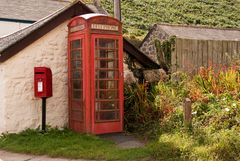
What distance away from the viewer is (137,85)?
456 inches

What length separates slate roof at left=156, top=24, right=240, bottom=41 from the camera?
19078 mm

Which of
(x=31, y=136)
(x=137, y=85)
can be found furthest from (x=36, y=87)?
(x=137, y=85)

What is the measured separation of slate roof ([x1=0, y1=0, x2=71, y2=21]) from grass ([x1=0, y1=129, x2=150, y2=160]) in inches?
333

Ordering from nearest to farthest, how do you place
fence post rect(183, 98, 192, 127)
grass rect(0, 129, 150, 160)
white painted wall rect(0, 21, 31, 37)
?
grass rect(0, 129, 150, 160) → fence post rect(183, 98, 192, 127) → white painted wall rect(0, 21, 31, 37)

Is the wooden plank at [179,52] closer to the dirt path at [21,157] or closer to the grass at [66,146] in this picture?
the grass at [66,146]

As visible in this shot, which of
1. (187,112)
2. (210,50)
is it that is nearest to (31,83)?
(187,112)

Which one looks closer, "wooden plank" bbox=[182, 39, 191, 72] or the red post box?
the red post box

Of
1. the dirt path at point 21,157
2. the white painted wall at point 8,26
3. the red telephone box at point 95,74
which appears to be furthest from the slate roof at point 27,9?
the dirt path at point 21,157

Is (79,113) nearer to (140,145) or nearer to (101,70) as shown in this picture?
(101,70)

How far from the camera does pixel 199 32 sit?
799 inches

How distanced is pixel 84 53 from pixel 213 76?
3450 mm

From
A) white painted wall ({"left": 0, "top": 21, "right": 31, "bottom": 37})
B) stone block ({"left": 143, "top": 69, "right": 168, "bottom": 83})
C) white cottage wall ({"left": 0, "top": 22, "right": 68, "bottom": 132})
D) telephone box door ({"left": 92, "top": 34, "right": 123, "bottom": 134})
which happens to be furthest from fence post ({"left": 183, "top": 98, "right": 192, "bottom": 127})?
white painted wall ({"left": 0, "top": 21, "right": 31, "bottom": 37})

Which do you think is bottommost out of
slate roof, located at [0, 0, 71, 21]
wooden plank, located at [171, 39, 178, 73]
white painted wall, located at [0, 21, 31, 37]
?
wooden plank, located at [171, 39, 178, 73]

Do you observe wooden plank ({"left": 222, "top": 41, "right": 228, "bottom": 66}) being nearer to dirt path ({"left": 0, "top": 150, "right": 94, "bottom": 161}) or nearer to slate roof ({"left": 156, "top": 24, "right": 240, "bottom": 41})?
slate roof ({"left": 156, "top": 24, "right": 240, "bottom": 41})
